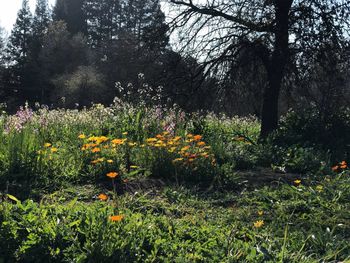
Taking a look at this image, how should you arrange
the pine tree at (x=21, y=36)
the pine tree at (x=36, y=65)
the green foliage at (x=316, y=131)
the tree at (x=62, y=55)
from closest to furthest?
the green foliage at (x=316, y=131) < the tree at (x=62, y=55) < the pine tree at (x=36, y=65) < the pine tree at (x=21, y=36)

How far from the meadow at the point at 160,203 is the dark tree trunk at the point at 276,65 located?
2.73 metres

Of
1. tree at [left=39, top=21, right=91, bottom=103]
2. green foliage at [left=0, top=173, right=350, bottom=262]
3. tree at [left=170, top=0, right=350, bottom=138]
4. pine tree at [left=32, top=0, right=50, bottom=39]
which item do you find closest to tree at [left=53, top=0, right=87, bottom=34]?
pine tree at [left=32, top=0, right=50, bottom=39]

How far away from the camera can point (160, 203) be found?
158 inches

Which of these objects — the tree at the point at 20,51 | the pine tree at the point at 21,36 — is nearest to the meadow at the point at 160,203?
the tree at the point at 20,51

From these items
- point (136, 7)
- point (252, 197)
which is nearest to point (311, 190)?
point (252, 197)

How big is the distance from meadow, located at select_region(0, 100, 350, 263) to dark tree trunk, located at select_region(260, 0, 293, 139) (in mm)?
2733

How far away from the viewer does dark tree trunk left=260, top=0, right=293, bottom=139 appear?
969 cm

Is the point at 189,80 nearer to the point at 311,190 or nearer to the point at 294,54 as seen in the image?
the point at 294,54

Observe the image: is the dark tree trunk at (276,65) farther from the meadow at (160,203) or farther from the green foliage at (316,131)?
the meadow at (160,203)

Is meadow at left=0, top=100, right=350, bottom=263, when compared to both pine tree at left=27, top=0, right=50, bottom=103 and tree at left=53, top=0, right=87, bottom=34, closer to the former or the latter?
pine tree at left=27, top=0, right=50, bottom=103

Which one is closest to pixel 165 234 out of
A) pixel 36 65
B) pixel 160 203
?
pixel 160 203

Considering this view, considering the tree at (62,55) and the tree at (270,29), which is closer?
the tree at (270,29)

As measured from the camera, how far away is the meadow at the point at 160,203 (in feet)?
9.19

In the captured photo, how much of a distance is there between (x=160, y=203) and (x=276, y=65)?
22.8ft
